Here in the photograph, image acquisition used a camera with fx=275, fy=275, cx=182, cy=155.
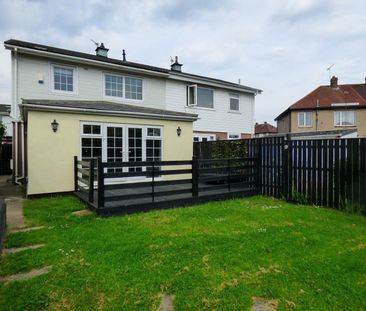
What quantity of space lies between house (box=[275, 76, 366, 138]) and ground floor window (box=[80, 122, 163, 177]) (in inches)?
1016

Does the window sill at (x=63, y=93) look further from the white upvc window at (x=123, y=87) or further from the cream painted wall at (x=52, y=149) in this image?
the cream painted wall at (x=52, y=149)

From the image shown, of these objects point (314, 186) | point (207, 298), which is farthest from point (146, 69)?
point (207, 298)

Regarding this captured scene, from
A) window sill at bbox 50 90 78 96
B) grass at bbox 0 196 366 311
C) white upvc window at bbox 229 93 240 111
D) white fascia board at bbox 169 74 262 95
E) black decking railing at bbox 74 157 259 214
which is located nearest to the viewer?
grass at bbox 0 196 366 311

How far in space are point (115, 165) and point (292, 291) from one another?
495 centimetres

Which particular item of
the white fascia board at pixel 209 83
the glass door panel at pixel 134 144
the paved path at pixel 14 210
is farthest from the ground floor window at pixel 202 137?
the paved path at pixel 14 210

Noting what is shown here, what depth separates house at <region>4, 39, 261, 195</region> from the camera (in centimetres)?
932

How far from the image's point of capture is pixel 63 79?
1237 centimetres

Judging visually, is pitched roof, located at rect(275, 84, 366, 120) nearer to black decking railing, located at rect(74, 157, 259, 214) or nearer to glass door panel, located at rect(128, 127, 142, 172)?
black decking railing, located at rect(74, 157, 259, 214)

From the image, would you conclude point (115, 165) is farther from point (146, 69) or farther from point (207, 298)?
point (146, 69)

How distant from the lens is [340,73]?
3488 centimetres

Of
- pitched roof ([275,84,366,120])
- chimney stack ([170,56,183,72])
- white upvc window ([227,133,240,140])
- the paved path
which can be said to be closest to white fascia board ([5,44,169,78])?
chimney stack ([170,56,183,72])

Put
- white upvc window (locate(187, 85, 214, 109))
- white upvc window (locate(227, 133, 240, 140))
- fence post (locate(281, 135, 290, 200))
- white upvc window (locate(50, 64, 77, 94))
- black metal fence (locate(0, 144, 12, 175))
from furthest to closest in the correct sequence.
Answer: black metal fence (locate(0, 144, 12, 175)) < white upvc window (locate(227, 133, 240, 140)) < white upvc window (locate(187, 85, 214, 109)) < white upvc window (locate(50, 64, 77, 94)) < fence post (locate(281, 135, 290, 200))

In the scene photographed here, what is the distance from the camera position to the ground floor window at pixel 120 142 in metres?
10.2

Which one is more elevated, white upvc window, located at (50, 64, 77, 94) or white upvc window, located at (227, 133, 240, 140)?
white upvc window, located at (50, 64, 77, 94)
